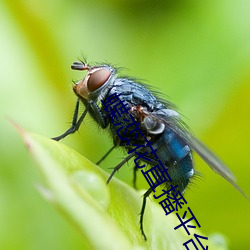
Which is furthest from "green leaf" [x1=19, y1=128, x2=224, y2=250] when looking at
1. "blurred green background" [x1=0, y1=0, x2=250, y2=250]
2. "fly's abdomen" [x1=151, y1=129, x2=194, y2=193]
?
"blurred green background" [x1=0, y1=0, x2=250, y2=250]

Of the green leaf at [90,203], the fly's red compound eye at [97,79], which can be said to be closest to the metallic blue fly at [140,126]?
the fly's red compound eye at [97,79]

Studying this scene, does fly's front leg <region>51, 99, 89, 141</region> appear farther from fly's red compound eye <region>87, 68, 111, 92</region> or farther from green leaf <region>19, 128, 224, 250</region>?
green leaf <region>19, 128, 224, 250</region>

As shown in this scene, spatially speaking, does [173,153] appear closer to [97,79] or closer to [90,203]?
[97,79]

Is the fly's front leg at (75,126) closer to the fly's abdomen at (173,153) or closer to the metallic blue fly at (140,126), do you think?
the metallic blue fly at (140,126)

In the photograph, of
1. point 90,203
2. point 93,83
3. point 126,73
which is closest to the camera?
point 90,203

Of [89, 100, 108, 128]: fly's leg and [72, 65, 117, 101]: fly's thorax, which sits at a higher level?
[72, 65, 117, 101]: fly's thorax

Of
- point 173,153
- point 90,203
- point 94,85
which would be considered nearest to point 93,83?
point 94,85

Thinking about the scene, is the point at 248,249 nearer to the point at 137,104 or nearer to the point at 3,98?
the point at 137,104
